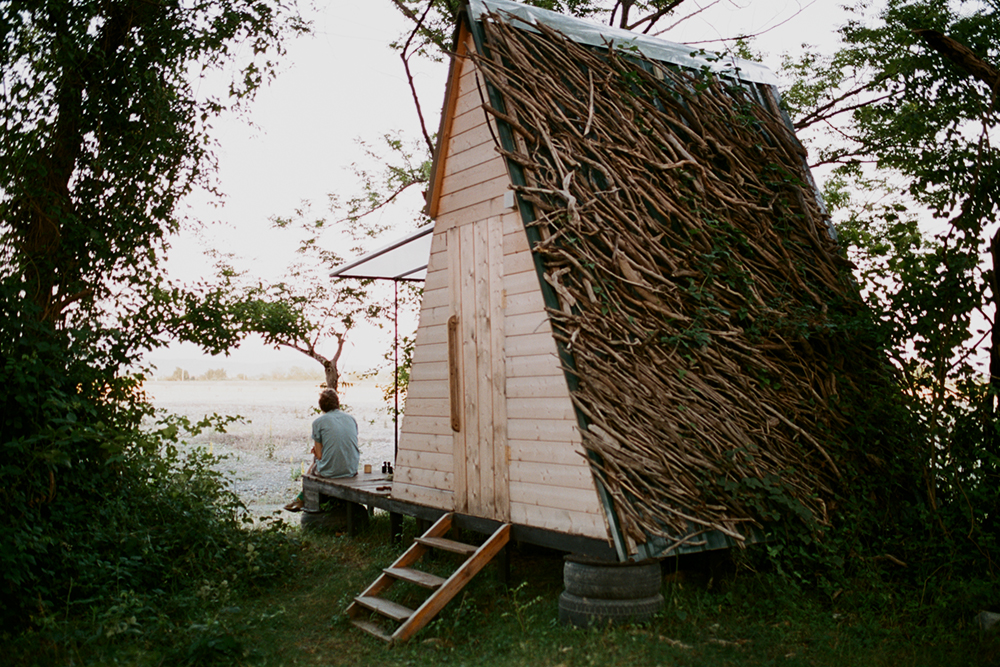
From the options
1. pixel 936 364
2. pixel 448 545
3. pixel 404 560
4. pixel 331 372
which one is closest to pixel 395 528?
pixel 404 560

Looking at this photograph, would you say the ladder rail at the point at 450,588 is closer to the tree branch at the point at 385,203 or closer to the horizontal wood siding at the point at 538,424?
the horizontal wood siding at the point at 538,424

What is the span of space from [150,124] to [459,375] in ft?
11.5

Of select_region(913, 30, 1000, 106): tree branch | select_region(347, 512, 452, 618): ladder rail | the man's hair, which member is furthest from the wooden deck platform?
select_region(913, 30, 1000, 106): tree branch

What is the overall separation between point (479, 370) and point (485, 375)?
3.9 inches

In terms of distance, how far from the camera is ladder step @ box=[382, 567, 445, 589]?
5452 mm

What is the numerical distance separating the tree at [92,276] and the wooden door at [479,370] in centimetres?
221

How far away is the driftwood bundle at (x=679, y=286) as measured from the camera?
208 inches

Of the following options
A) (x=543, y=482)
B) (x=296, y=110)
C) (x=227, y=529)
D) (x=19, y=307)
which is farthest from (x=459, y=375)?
(x=296, y=110)

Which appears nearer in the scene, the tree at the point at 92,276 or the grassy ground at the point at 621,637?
the grassy ground at the point at 621,637

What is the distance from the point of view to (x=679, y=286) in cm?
590

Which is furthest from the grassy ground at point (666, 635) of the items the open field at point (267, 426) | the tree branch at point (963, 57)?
the tree branch at point (963, 57)

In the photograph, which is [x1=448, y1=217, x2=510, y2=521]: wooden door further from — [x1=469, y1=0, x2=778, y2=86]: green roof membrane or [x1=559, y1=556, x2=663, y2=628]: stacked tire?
[x1=469, y1=0, x2=778, y2=86]: green roof membrane

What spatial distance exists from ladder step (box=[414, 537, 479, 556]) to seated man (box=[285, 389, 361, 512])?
3068 mm

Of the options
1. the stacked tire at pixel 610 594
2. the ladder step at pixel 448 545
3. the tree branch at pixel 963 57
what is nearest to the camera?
the stacked tire at pixel 610 594
